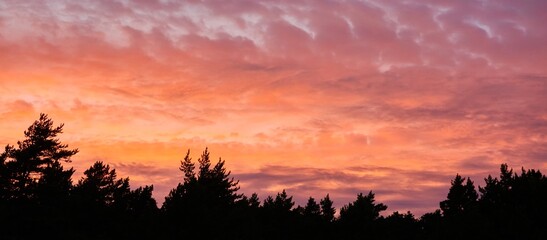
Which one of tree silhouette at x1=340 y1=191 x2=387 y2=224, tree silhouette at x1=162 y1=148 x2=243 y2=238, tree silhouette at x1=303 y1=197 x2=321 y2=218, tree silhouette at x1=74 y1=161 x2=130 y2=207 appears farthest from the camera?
tree silhouette at x1=303 y1=197 x2=321 y2=218

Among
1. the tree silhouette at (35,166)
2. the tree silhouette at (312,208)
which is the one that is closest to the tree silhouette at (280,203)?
the tree silhouette at (312,208)

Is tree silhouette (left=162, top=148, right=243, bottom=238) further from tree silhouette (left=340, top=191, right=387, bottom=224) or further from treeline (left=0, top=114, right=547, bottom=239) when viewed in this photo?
tree silhouette (left=340, top=191, right=387, bottom=224)

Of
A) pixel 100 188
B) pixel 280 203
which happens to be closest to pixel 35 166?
pixel 100 188

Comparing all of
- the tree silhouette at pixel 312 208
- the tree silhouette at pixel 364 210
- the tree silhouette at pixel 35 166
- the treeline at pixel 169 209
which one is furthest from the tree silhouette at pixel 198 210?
the tree silhouette at pixel 312 208

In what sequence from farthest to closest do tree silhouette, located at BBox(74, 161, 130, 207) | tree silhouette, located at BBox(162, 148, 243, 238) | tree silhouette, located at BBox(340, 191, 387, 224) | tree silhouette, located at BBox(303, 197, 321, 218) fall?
1. tree silhouette, located at BBox(303, 197, 321, 218)
2. tree silhouette, located at BBox(340, 191, 387, 224)
3. tree silhouette, located at BBox(74, 161, 130, 207)
4. tree silhouette, located at BBox(162, 148, 243, 238)

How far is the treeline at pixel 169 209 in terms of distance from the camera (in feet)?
116

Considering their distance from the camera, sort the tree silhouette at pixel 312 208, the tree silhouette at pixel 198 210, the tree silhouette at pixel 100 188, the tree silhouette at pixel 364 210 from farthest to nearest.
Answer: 1. the tree silhouette at pixel 312 208
2. the tree silhouette at pixel 364 210
3. the tree silhouette at pixel 100 188
4. the tree silhouette at pixel 198 210

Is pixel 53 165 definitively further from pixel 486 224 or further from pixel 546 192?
pixel 546 192

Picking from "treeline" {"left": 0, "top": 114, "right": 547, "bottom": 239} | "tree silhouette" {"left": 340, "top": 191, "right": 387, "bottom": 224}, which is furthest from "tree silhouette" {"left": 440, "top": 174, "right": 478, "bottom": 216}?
"tree silhouette" {"left": 340, "top": 191, "right": 387, "bottom": 224}

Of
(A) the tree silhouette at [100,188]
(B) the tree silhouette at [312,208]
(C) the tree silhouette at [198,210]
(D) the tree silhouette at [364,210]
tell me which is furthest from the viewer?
(B) the tree silhouette at [312,208]

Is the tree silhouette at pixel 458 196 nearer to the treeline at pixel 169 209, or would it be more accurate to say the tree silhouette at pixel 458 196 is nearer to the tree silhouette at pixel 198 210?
the treeline at pixel 169 209

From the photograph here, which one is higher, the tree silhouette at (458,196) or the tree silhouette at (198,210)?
the tree silhouette at (458,196)

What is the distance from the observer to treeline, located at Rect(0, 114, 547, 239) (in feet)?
116

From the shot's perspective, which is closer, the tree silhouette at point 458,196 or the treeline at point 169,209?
the treeline at point 169,209
